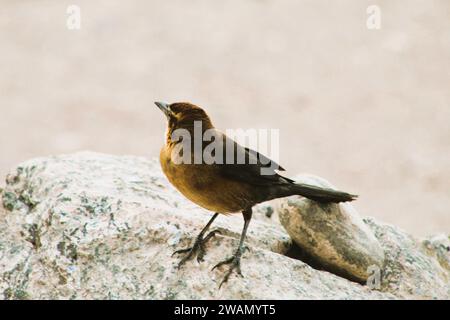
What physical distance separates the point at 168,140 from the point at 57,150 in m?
6.29

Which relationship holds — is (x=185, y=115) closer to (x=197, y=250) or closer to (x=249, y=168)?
(x=249, y=168)

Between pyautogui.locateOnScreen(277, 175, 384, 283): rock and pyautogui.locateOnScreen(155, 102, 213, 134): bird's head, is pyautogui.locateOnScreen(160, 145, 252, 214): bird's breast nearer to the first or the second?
pyautogui.locateOnScreen(155, 102, 213, 134): bird's head

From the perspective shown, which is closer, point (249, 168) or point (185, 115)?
point (185, 115)

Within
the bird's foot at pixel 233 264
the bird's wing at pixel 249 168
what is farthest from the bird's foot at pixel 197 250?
the bird's wing at pixel 249 168

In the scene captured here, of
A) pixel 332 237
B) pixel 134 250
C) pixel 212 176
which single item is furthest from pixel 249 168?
pixel 134 250

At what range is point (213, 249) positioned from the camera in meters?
4.71

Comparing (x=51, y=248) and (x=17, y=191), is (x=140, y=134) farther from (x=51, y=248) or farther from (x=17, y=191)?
(x=51, y=248)

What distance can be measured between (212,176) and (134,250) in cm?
75

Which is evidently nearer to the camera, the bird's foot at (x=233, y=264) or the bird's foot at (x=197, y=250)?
the bird's foot at (x=233, y=264)

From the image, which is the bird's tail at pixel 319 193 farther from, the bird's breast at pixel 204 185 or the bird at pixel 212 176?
the bird's breast at pixel 204 185

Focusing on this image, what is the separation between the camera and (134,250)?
4.68 m

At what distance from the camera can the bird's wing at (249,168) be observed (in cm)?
453

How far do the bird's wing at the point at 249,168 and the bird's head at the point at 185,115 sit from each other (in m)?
0.20

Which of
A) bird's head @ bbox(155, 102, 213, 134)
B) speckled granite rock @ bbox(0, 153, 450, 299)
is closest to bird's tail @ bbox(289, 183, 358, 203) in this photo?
speckled granite rock @ bbox(0, 153, 450, 299)
